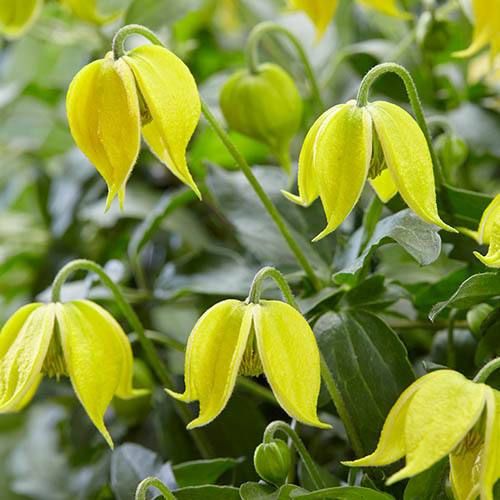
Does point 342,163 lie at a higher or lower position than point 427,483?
higher

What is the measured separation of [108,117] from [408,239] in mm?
154

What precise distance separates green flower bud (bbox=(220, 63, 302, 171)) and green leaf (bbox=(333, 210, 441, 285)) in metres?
0.16

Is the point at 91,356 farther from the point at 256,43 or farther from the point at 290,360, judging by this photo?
the point at 256,43

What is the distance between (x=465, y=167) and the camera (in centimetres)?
75

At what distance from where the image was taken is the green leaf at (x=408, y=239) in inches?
18.1

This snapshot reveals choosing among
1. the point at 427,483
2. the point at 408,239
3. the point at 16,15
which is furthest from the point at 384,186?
the point at 16,15

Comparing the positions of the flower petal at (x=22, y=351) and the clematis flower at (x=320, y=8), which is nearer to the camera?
the flower petal at (x=22, y=351)

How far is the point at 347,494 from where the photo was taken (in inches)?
16.9

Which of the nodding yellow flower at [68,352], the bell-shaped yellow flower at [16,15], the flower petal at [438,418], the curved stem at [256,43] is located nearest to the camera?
the flower petal at [438,418]

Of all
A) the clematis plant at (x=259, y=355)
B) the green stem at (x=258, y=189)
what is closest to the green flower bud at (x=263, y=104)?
the green stem at (x=258, y=189)

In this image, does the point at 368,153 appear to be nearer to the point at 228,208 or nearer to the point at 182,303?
the point at 228,208

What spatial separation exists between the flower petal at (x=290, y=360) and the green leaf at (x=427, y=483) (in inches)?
2.1

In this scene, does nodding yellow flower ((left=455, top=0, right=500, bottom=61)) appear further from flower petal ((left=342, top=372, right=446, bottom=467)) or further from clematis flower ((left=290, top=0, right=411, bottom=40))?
flower petal ((left=342, top=372, right=446, bottom=467))

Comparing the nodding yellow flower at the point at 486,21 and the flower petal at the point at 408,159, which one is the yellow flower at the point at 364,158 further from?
the nodding yellow flower at the point at 486,21
